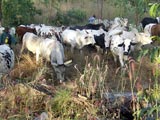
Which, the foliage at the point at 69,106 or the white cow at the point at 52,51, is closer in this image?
the foliage at the point at 69,106

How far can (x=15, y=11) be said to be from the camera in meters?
22.7

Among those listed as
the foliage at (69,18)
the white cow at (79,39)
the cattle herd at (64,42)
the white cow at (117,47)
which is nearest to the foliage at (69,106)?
the cattle herd at (64,42)

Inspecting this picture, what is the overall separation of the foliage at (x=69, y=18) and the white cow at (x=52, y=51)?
1174 centimetres

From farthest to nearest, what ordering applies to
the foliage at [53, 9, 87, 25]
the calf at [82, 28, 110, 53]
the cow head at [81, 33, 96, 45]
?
the foliage at [53, 9, 87, 25] < the cow head at [81, 33, 96, 45] < the calf at [82, 28, 110, 53]

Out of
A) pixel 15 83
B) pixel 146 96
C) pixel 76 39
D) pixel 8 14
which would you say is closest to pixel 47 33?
pixel 76 39

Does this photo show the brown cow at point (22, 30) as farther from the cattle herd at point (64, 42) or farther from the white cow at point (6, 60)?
the white cow at point (6, 60)

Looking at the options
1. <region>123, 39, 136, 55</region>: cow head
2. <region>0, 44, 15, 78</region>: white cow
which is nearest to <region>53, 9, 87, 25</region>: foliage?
<region>123, 39, 136, 55</region>: cow head

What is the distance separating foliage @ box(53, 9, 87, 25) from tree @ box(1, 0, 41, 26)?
3.47 m

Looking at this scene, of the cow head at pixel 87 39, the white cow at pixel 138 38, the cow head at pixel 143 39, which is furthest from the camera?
the cow head at pixel 143 39

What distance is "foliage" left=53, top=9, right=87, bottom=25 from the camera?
26.9 meters

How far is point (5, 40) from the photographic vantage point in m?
15.6

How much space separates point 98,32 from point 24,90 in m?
10.3

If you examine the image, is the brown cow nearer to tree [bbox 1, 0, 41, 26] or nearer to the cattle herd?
the cattle herd

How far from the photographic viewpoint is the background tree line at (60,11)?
22333 mm
